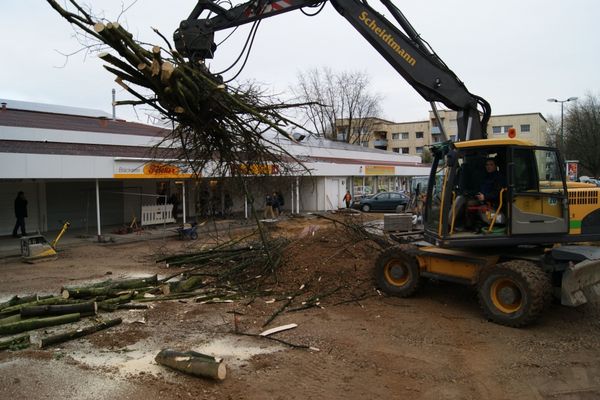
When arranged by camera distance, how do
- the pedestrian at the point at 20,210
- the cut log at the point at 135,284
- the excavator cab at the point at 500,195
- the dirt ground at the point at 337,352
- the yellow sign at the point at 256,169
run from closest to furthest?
the dirt ground at the point at 337,352 → the excavator cab at the point at 500,195 → the yellow sign at the point at 256,169 → the cut log at the point at 135,284 → the pedestrian at the point at 20,210

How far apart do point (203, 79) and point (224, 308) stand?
379cm

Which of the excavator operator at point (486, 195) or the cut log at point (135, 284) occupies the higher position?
the excavator operator at point (486, 195)

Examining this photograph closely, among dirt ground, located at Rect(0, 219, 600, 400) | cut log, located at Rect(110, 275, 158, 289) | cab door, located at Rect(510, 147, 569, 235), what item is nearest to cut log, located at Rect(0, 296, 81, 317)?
dirt ground, located at Rect(0, 219, 600, 400)

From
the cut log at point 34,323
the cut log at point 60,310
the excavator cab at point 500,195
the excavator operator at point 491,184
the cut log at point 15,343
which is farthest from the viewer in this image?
the excavator operator at point 491,184

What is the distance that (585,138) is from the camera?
3922 centimetres

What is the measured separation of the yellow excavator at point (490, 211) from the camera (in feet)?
22.0

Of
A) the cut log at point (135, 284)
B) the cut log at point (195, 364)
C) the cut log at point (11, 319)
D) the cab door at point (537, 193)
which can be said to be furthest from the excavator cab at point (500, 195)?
the cut log at point (11, 319)

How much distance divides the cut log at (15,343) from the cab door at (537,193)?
6.82 m

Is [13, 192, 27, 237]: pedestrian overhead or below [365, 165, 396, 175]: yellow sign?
below

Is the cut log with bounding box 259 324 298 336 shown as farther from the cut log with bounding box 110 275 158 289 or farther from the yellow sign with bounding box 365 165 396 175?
the yellow sign with bounding box 365 165 396 175

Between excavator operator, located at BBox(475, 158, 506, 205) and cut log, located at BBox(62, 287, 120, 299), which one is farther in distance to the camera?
cut log, located at BBox(62, 287, 120, 299)

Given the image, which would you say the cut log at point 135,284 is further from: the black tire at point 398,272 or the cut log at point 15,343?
the black tire at point 398,272

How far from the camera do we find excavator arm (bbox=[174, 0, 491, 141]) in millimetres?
7836

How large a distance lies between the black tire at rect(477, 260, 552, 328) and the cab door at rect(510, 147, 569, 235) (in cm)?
58
